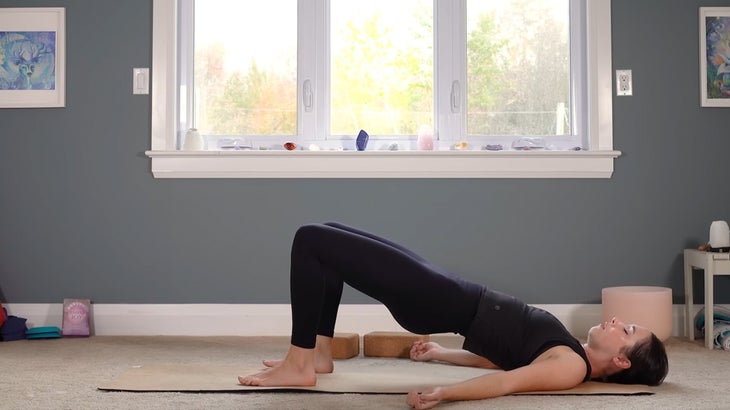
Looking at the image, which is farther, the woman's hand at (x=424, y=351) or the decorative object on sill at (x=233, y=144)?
the decorative object on sill at (x=233, y=144)

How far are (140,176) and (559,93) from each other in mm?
1981

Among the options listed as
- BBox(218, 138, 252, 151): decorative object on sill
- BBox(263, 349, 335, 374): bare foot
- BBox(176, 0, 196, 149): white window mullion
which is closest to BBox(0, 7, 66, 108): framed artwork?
BBox(176, 0, 196, 149): white window mullion

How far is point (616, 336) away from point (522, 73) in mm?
1914

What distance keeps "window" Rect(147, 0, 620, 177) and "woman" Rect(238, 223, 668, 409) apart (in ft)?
5.26

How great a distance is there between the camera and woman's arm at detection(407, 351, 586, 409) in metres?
2.27

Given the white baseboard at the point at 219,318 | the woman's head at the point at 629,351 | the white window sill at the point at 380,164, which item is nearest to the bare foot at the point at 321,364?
the woman's head at the point at 629,351

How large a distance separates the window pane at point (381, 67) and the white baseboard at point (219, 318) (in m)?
0.88

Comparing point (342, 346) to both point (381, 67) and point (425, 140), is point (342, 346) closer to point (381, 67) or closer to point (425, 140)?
point (425, 140)

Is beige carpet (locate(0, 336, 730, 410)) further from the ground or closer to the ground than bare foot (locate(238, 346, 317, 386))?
closer to the ground

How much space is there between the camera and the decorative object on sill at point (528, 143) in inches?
157

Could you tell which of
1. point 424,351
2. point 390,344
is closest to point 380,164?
point 390,344

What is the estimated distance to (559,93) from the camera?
408 centimetres

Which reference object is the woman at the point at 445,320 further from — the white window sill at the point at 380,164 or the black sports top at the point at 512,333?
the white window sill at the point at 380,164

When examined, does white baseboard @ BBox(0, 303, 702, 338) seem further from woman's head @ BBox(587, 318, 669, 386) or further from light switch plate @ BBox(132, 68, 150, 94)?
woman's head @ BBox(587, 318, 669, 386)
